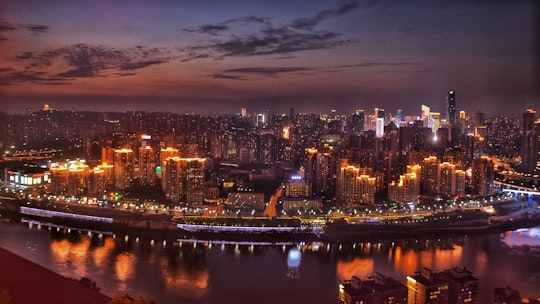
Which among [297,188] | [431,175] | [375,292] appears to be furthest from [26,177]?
[375,292]

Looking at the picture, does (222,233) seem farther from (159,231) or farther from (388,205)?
(388,205)

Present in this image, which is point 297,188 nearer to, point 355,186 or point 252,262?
point 355,186

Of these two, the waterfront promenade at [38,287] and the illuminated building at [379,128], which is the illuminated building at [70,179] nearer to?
the illuminated building at [379,128]

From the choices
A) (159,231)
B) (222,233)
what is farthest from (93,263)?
(222,233)

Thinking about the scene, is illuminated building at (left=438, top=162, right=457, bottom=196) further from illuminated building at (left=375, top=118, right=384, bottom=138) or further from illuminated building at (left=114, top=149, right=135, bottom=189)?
illuminated building at (left=114, top=149, right=135, bottom=189)

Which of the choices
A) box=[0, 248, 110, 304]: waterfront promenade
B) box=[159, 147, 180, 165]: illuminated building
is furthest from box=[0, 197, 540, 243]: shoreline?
box=[0, 248, 110, 304]: waterfront promenade

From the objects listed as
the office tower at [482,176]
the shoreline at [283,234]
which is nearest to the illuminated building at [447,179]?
the office tower at [482,176]
